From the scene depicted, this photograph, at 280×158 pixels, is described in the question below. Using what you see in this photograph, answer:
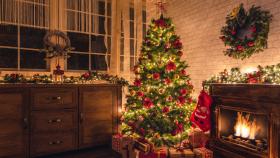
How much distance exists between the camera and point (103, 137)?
4141 millimetres

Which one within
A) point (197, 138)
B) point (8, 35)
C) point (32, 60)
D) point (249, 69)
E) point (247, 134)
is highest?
point (8, 35)

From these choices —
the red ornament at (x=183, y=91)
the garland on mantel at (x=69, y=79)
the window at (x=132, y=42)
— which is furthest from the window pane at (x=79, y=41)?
the red ornament at (x=183, y=91)

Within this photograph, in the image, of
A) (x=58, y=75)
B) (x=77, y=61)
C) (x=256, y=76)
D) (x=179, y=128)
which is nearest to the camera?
(x=256, y=76)

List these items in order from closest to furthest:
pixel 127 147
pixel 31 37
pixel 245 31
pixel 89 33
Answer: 1. pixel 245 31
2. pixel 127 147
3. pixel 31 37
4. pixel 89 33

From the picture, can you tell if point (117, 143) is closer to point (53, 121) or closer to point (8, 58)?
point (53, 121)

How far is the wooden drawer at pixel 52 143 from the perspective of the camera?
11.6 feet

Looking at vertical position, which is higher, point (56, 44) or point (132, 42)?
point (132, 42)

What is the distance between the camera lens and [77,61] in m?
4.66

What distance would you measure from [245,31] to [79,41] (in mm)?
3020

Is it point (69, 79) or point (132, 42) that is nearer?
point (69, 79)

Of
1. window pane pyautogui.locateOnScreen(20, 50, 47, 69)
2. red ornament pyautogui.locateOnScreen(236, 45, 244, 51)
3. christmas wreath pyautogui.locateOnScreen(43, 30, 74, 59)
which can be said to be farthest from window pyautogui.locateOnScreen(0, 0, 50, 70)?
red ornament pyautogui.locateOnScreen(236, 45, 244, 51)

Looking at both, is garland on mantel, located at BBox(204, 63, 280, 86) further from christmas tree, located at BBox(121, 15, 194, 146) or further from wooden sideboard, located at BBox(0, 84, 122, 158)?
wooden sideboard, located at BBox(0, 84, 122, 158)

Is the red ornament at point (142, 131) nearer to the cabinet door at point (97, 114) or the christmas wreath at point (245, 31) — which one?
the cabinet door at point (97, 114)

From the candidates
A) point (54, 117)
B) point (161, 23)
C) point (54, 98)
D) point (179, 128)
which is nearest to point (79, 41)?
point (54, 98)
